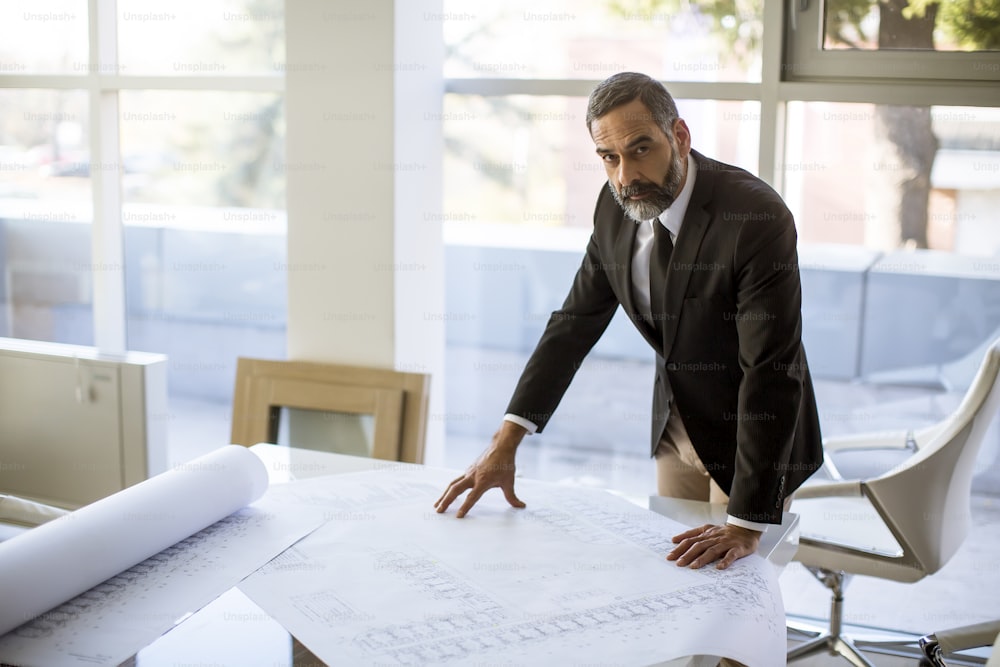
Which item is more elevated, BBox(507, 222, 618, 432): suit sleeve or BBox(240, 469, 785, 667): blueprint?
BBox(507, 222, 618, 432): suit sleeve

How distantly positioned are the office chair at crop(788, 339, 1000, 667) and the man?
57cm

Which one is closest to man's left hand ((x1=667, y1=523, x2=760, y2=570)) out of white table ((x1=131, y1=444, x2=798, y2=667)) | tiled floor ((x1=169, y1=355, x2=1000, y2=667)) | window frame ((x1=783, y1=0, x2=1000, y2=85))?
white table ((x1=131, y1=444, x2=798, y2=667))

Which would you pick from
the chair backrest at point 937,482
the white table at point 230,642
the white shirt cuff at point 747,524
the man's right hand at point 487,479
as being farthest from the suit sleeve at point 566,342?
the chair backrest at point 937,482

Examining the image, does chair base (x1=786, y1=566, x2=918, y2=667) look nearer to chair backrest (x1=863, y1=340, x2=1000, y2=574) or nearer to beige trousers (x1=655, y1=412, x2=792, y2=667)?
chair backrest (x1=863, y1=340, x2=1000, y2=574)

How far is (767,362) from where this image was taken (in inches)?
79.5

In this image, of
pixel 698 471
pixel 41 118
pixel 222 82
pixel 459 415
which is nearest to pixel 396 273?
pixel 459 415

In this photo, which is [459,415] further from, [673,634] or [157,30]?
[673,634]

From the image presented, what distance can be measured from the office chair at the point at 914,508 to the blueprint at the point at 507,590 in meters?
1.07

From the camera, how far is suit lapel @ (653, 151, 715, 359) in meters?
2.20

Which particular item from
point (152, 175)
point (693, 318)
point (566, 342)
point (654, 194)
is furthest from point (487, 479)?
point (152, 175)

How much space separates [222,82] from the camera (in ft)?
12.7

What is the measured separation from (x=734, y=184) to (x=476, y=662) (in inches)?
47.8

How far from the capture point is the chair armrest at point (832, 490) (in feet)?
9.37

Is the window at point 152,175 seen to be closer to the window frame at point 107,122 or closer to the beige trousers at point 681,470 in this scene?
the window frame at point 107,122
